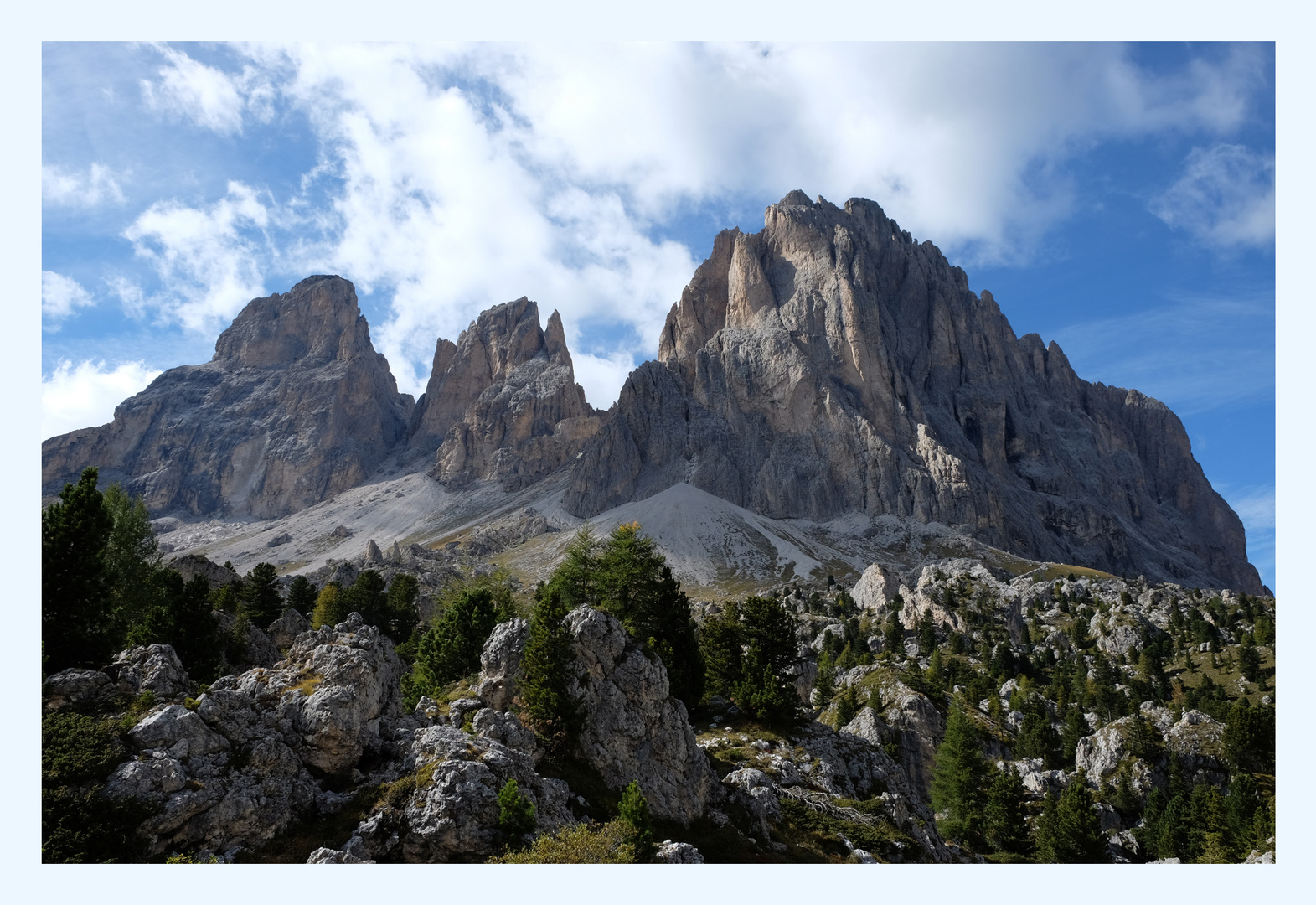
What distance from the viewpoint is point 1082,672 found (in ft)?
357

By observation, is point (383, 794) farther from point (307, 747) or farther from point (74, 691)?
point (74, 691)

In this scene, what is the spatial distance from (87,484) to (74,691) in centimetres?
1143

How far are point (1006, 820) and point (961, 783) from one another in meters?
5.90

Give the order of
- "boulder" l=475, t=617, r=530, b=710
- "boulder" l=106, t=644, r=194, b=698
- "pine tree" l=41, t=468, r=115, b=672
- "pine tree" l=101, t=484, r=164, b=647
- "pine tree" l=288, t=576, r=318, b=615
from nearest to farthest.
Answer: "boulder" l=106, t=644, r=194, b=698 < "pine tree" l=41, t=468, r=115, b=672 < "boulder" l=475, t=617, r=530, b=710 < "pine tree" l=101, t=484, r=164, b=647 < "pine tree" l=288, t=576, r=318, b=615

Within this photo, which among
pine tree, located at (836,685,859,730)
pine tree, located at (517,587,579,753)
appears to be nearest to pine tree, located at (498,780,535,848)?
pine tree, located at (517,587,579,753)

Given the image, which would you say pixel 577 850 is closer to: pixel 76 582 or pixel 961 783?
pixel 76 582

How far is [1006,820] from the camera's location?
2589 inches

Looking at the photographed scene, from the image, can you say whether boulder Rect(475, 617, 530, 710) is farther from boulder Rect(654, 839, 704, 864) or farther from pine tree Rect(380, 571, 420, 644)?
pine tree Rect(380, 571, 420, 644)

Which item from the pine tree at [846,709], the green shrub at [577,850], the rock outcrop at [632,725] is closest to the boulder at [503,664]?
the rock outcrop at [632,725]

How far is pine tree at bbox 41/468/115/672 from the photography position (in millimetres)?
31844

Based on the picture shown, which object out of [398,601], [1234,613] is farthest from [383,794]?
[1234,613]

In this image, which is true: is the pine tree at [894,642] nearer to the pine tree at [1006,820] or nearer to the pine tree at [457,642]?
the pine tree at [1006,820]

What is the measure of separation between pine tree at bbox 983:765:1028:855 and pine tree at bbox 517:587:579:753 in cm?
4750

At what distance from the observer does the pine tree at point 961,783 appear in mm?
69125
